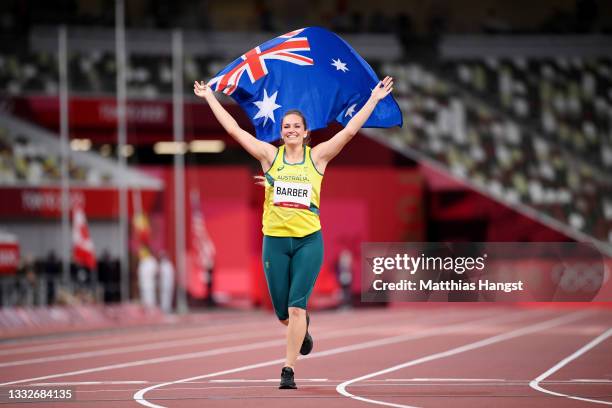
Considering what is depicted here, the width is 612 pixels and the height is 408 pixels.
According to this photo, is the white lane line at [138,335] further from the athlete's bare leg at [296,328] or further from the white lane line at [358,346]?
the athlete's bare leg at [296,328]

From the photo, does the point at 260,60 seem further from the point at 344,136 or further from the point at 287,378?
the point at 287,378

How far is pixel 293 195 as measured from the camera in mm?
10273

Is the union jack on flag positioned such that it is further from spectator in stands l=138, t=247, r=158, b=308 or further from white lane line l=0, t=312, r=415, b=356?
spectator in stands l=138, t=247, r=158, b=308

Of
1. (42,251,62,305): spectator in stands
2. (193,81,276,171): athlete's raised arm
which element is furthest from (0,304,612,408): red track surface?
(42,251,62,305): spectator in stands

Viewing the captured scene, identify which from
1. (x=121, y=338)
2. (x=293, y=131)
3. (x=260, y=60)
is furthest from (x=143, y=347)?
(x=293, y=131)

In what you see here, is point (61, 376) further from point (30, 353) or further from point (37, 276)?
point (37, 276)

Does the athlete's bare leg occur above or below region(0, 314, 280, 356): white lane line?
above

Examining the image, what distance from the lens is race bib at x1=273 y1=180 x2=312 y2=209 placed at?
1027 cm

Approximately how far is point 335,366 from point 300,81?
11.4ft

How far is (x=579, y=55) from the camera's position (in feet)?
153

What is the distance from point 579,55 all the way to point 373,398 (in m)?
38.7

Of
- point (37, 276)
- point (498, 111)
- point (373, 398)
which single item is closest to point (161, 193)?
point (37, 276)

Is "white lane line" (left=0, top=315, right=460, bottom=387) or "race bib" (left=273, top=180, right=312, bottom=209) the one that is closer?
"race bib" (left=273, top=180, right=312, bottom=209)

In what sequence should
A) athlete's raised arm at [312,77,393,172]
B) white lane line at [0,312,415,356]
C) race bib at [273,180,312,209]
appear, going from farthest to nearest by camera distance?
1. white lane line at [0,312,415,356]
2. athlete's raised arm at [312,77,393,172]
3. race bib at [273,180,312,209]
